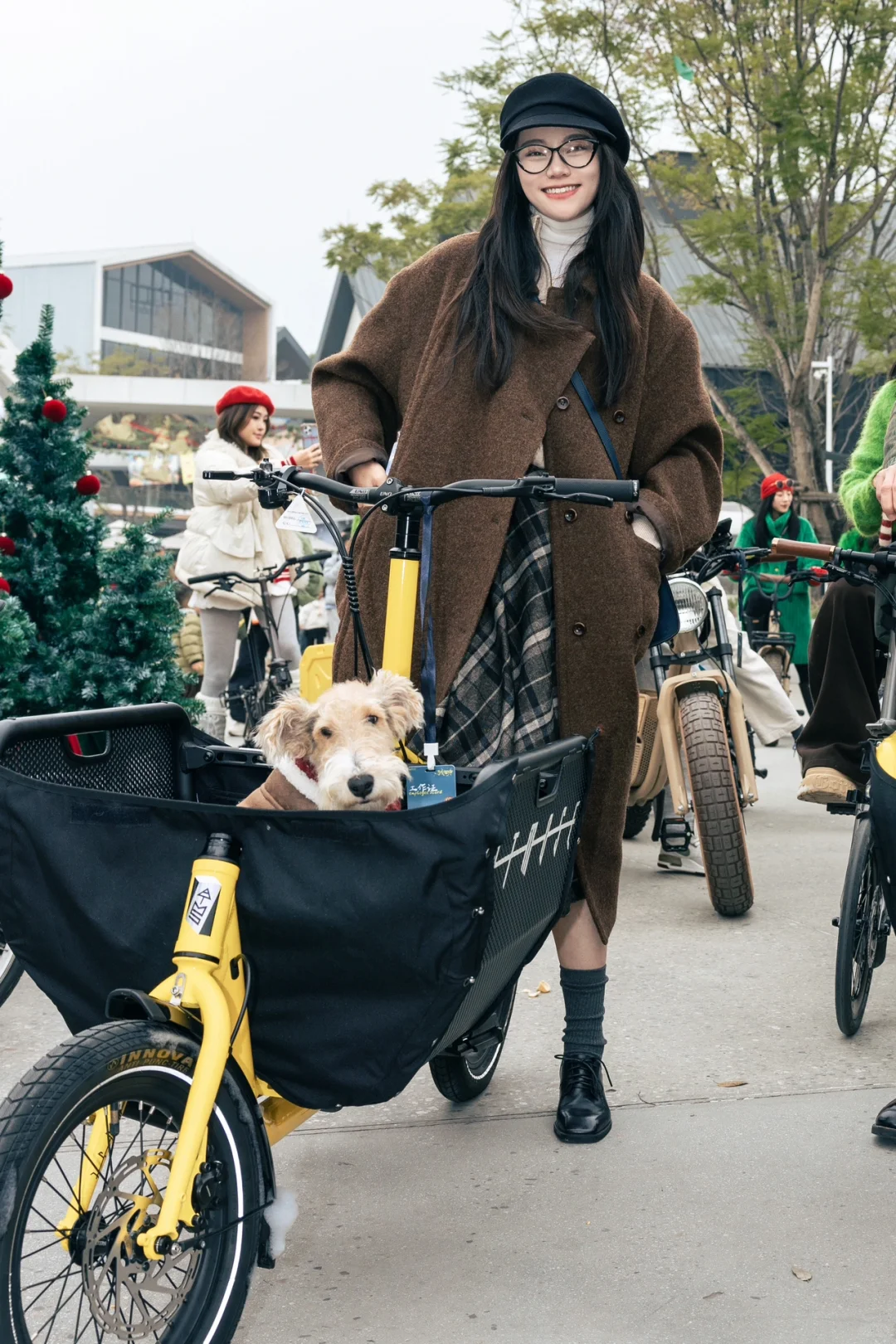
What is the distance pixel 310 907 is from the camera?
7.28 feet

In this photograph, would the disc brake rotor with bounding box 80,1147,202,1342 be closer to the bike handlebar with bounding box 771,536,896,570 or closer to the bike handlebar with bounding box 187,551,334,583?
the bike handlebar with bounding box 771,536,896,570

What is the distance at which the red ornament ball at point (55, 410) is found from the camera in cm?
567

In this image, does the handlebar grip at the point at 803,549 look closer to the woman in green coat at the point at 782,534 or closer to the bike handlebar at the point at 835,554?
the bike handlebar at the point at 835,554

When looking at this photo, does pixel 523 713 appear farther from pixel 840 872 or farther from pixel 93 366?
pixel 93 366

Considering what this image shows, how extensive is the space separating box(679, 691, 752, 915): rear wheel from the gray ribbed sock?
1866 millimetres

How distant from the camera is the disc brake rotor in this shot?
6.64 feet

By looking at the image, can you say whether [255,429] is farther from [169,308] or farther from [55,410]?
[169,308]

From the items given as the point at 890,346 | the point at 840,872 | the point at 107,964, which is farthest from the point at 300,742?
the point at 890,346

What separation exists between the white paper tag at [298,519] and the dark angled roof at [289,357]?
80.5 meters

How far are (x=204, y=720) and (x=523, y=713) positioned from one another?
18.1 ft

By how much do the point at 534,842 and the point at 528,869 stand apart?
5 centimetres

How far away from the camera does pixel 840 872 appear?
6133 millimetres

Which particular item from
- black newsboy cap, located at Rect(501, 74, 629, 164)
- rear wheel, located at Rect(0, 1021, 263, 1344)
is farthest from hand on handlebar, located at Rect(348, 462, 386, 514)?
rear wheel, located at Rect(0, 1021, 263, 1344)

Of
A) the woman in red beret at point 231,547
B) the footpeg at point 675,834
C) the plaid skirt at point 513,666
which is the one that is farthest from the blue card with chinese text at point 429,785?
the woman in red beret at point 231,547
